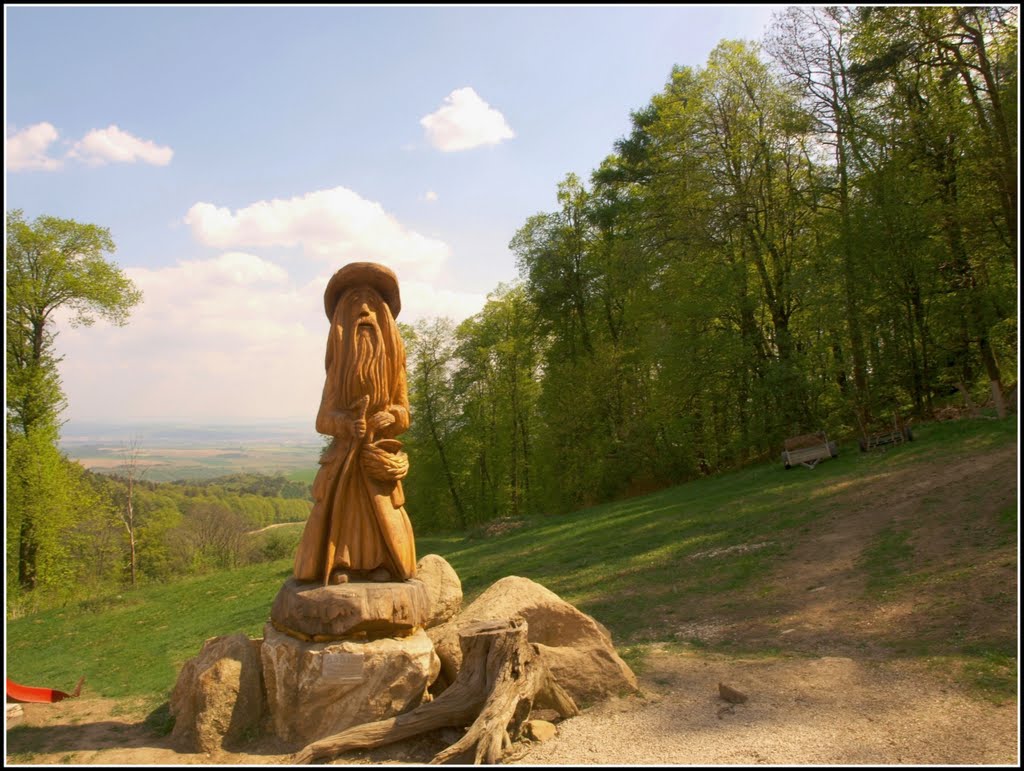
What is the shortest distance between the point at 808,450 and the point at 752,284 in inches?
323

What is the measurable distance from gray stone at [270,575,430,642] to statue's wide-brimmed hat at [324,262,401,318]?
10.2ft

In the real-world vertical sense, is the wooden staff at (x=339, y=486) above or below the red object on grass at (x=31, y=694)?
above

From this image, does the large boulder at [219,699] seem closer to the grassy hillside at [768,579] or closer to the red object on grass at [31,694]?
the grassy hillside at [768,579]

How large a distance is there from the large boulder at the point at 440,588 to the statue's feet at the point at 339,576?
232 cm

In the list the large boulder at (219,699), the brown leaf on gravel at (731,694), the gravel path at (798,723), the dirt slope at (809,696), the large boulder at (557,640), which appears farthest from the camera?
the large boulder at (557,640)

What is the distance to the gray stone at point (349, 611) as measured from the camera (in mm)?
6445

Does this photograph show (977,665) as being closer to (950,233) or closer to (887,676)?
(887,676)

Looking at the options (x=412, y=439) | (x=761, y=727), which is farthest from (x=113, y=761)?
(x=412, y=439)

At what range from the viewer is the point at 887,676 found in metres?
6.41

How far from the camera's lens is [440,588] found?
31.2 feet

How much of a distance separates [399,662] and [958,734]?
4785 millimetres

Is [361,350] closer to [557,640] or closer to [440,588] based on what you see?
[557,640]

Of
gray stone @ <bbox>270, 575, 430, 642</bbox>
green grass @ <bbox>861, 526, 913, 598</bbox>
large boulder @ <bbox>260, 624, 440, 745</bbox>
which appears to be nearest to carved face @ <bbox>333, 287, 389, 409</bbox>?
gray stone @ <bbox>270, 575, 430, 642</bbox>

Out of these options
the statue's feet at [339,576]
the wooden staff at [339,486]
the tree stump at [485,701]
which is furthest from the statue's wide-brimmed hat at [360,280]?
the tree stump at [485,701]
